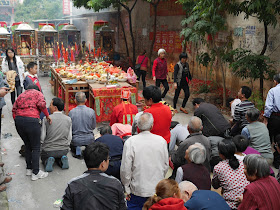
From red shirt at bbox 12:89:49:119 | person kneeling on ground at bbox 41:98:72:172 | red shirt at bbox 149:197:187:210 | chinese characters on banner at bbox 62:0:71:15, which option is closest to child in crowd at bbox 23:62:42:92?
person kneeling on ground at bbox 41:98:72:172

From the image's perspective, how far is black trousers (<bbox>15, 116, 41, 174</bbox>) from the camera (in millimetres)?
5531

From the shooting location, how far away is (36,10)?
46.5 metres

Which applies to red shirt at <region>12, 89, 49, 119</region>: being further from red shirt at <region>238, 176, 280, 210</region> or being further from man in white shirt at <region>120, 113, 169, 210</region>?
red shirt at <region>238, 176, 280, 210</region>

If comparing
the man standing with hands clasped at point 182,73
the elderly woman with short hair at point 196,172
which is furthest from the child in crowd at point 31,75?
the elderly woman with short hair at point 196,172

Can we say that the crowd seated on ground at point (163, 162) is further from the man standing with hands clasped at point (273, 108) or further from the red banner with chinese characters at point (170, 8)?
the red banner with chinese characters at point (170, 8)

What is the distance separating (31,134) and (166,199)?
323 centimetres

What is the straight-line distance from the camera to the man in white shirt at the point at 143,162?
4062 millimetres

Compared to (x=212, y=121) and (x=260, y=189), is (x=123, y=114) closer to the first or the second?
(x=212, y=121)

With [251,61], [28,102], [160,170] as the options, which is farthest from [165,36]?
[160,170]

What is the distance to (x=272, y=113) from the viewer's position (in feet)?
21.0

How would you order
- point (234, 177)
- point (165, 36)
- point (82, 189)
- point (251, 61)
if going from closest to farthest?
point (82, 189)
point (234, 177)
point (251, 61)
point (165, 36)

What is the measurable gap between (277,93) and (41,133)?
164 inches

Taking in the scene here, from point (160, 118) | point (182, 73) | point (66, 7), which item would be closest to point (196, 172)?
point (160, 118)

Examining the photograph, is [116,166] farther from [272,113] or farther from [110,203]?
[272,113]
